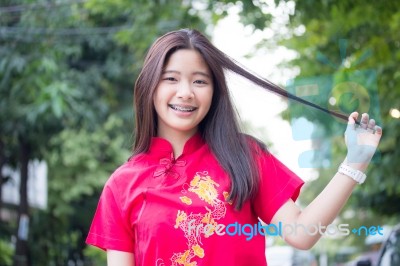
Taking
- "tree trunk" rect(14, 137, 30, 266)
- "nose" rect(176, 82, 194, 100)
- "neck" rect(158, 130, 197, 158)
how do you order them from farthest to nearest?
"tree trunk" rect(14, 137, 30, 266), "neck" rect(158, 130, 197, 158), "nose" rect(176, 82, 194, 100)

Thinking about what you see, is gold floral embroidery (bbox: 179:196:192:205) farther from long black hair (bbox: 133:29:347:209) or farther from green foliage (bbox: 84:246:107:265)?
green foliage (bbox: 84:246:107:265)

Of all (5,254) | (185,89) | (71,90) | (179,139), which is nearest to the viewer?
(185,89)

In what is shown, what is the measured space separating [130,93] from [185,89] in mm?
16561

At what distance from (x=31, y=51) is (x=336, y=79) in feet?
30.6

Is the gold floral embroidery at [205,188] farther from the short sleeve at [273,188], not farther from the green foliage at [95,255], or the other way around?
the green foliage at [95,255]

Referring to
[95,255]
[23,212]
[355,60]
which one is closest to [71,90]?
[23,212]

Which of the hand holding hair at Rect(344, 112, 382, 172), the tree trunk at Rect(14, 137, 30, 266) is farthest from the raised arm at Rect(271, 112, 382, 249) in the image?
the tree trunk at Rect(14, 137, 30, 266)

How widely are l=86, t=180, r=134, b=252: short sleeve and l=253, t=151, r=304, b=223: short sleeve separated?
40cm

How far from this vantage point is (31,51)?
12.0m

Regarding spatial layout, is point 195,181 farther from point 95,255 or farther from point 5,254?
point 95,255

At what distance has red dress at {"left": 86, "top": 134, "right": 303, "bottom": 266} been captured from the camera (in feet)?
8.63

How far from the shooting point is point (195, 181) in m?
2.72

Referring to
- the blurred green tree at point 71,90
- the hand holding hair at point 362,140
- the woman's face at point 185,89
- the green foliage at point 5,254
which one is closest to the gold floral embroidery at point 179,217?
the woman's face at point 185,89

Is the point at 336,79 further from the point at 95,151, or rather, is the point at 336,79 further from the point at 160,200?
the point at 95,151
